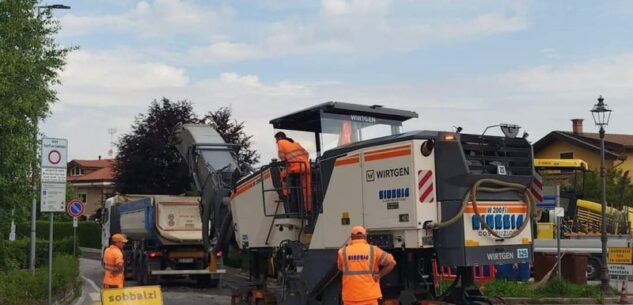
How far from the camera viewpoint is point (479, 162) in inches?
350

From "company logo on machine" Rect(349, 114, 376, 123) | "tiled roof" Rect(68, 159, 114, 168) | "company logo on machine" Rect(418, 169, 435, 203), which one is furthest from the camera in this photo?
"tiled roof" Rect(68, 159, 114, 168)

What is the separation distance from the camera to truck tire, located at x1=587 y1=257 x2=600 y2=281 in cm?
2138

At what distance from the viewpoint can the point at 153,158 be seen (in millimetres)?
37031

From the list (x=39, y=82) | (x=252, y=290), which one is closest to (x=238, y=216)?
(x=252, y=290)

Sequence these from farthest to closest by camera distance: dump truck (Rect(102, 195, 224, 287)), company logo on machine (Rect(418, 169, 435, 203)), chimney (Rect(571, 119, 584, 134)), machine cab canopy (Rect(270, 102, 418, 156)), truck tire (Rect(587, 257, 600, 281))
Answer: chimney (Rect(571, 119, 584, 134)), truck tire (Rect(587, 257, 600, 281)), dump truck (Rect(102, 195, 224, 287)), machine cab canopy (Rect(270, 102, 418, 156)), company logo on machine (Rect(418, 169, 435, 203))

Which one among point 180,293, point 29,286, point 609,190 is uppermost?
point 609,190

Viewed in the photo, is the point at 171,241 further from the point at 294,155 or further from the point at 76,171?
the point at 76,171

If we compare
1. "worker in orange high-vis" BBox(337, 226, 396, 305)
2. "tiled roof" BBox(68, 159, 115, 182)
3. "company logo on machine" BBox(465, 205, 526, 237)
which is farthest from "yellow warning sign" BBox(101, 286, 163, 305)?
"tiled roof" BBox(68, 159, 115, 182)

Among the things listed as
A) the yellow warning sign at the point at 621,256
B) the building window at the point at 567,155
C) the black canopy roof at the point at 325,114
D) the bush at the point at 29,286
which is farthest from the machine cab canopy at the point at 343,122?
the building window at the point at 567,155

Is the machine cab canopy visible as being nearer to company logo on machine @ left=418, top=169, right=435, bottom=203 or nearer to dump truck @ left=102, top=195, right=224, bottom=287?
company logo on machine @ left=418, top=169, right=435, bottom=203

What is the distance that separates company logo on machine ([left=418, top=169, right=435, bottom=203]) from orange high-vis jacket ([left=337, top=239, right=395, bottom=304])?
0.97m

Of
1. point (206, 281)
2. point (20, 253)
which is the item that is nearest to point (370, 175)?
point (206, 281)

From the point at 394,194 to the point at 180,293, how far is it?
1094cm

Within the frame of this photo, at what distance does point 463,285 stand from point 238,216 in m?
4.29
